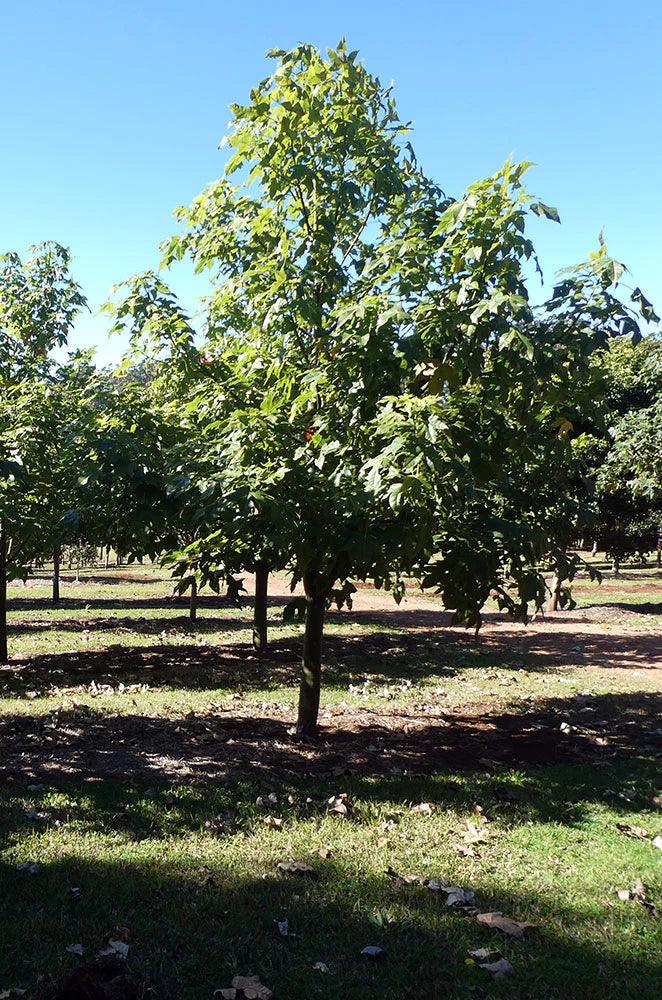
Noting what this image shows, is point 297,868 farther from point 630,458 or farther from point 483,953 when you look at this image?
point 630,458

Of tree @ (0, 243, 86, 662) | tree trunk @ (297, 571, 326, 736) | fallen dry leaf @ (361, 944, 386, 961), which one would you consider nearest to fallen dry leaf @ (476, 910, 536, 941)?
fallen dry leaf @ (361, 944, 386, 961)

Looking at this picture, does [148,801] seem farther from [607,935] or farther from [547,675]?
[547,675]

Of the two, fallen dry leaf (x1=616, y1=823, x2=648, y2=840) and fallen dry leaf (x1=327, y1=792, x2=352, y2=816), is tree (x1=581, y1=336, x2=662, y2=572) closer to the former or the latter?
fallen dry leaf (x1=616, y1=823, x2=648, y2=840)

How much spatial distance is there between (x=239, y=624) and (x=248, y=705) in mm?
9222

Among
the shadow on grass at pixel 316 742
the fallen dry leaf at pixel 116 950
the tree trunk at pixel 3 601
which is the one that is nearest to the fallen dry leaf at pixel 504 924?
the fallen dry leaf at pixel 116 950

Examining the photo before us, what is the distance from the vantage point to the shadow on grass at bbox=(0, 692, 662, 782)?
6.88 m

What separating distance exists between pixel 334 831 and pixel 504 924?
1658mm

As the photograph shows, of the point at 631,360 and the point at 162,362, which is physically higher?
the point at 631,360

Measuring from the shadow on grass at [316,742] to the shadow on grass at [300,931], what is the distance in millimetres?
1981

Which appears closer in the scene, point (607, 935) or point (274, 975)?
point (274, 975)

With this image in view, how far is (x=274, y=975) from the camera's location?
3.62m

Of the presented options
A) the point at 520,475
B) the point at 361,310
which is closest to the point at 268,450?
the point at 361,310

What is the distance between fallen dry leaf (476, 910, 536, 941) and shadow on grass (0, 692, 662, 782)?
2.77 m

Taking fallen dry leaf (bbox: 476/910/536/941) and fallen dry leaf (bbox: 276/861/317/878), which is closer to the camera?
fallen dry leaf (bbox: 476/910/536/941)
